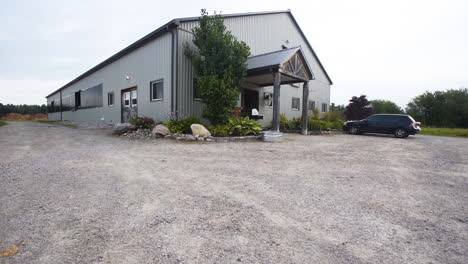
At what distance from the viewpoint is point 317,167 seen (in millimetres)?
4312

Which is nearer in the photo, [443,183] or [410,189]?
[410,189]

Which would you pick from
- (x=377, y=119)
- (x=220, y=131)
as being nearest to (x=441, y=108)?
(x=377, y=119)

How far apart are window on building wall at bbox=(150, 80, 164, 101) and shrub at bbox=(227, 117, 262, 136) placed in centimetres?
461

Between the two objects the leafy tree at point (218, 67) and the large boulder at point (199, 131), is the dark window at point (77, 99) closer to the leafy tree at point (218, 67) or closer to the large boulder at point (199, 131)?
the leafy tree at point (218, 67)

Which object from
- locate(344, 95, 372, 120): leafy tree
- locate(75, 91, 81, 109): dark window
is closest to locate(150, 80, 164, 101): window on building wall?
locate(75, 91, 81, 109): dark window

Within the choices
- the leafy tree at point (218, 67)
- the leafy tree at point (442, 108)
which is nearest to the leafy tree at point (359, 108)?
the leafy tree at point (442, 108)

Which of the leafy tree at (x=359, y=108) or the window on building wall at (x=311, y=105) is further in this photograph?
the leafy tree at (x=359, y=108)

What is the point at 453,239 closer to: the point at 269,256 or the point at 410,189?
the point at 410,189

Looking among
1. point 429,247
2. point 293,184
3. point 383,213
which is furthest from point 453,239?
point 293,184

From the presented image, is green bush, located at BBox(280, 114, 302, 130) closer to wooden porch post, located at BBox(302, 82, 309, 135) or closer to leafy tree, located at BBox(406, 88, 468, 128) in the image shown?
wooden porch post, located at BBox(302, 82, 309, 135)

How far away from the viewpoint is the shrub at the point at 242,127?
8539 millimetres

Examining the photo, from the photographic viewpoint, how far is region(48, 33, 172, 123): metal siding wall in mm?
10297

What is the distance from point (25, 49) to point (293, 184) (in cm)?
2768

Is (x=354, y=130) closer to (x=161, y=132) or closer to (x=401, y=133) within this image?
(x=401, y=133)
